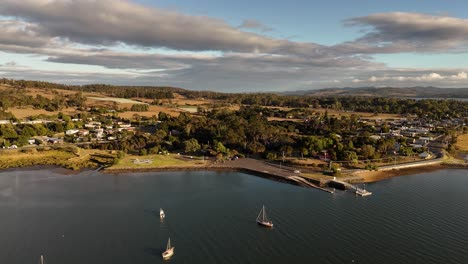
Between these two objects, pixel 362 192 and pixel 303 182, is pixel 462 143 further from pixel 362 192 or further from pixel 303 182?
pixel 303 182

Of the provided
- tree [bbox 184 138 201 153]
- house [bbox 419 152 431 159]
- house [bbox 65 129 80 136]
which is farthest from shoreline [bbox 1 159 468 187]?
house [bbox 65 129 80 136]

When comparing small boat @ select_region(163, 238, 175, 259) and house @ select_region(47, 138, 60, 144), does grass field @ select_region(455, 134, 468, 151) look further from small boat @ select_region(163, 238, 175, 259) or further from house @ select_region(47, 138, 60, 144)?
house @ select_region(47, 138, 60, 144)

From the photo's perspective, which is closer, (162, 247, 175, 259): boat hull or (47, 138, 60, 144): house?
(162, 247, 175, 259): boat hull

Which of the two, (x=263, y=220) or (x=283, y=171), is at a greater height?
(x=283, y=171)

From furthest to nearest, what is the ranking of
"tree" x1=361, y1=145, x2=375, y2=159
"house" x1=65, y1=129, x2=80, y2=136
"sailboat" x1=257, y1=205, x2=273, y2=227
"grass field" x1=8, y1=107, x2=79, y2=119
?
"grass field" x1=8, y1=107, x2=79, y2=119
"house" x1=65, y1=129, x2=80, y2=136
"tree" x1=361, y1=145, x2=375, y2=159
"sailboat" x1=257, y1=205, x2=273, y2=227

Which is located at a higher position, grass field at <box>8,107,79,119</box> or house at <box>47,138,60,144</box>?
A: grass field at <box>8,107,79,119</box>

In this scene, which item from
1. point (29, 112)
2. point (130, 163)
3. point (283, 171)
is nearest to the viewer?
point (283, 171)

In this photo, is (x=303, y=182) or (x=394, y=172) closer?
(x=303, y=182)

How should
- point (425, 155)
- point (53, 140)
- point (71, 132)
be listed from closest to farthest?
point (425, 155) < point (53, 140) < point (71, 132)

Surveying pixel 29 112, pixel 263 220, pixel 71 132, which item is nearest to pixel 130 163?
pixel 263 220

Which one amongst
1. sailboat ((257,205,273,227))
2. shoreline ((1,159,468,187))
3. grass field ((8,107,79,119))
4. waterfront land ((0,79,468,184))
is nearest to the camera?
sailboat ((257,205,273,227))
